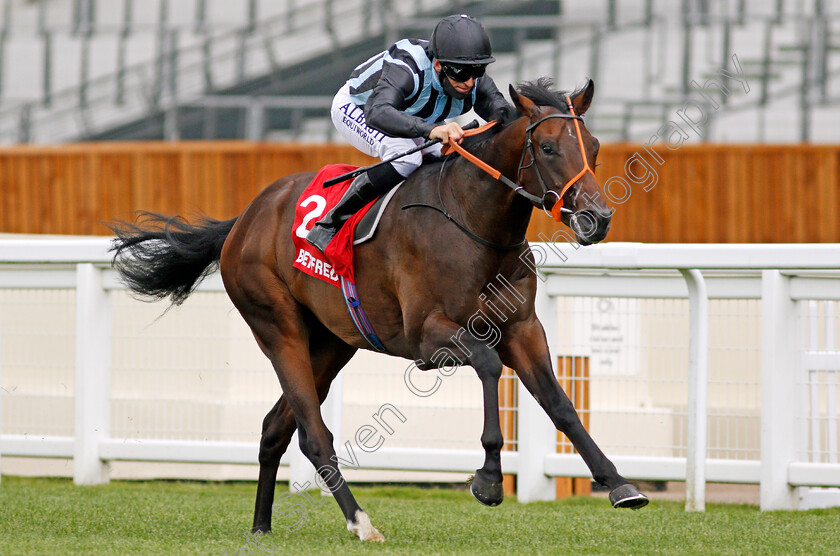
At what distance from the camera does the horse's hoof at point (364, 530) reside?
13.9 feet

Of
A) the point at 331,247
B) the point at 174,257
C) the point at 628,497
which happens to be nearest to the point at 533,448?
the point at 331,247

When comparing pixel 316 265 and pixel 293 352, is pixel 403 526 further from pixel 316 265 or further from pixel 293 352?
pixel 316 265

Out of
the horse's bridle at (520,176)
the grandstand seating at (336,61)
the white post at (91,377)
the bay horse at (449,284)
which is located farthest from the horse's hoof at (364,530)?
the grandstand seating at (336,61)

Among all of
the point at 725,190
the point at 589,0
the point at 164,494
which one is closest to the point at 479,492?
the point at 164,494

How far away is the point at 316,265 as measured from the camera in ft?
14.8

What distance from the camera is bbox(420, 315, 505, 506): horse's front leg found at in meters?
3.78

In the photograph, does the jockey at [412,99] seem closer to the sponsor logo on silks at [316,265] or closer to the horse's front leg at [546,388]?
the sponsor logo on silks at [316,265]

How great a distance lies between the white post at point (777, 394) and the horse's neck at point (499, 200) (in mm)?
1686

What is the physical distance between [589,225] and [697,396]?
189 centimetres

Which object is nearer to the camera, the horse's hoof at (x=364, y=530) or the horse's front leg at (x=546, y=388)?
the horse's front leg at (x=546, y=388)

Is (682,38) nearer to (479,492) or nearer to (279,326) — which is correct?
(279,326)

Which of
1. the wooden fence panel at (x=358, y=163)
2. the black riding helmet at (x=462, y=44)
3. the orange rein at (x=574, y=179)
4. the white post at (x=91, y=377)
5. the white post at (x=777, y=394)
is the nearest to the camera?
the orange rein at (x=574, y=179)

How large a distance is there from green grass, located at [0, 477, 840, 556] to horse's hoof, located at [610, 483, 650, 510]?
39 cm

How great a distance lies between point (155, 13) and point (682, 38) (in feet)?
22.9
